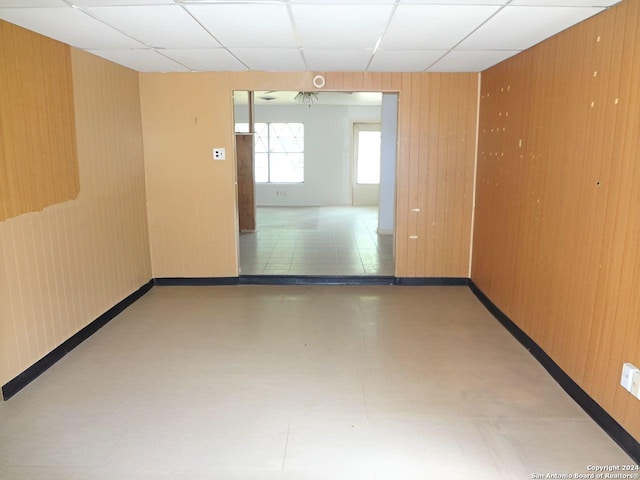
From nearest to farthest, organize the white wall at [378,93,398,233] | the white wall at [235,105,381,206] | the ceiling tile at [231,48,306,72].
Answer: the ceiling tile at [231,48,306,72] → the white wall at [378,93,398,233] → the white wall at [235,105,381,206]

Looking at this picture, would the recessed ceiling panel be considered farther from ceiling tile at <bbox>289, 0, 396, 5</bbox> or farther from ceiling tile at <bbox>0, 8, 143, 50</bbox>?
ceiling tile at <bbox>0, 8, 143, 50</bbox>

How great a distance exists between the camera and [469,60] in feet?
13.4

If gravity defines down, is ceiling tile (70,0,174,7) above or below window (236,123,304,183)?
above

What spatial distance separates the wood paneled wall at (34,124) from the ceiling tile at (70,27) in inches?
3.6

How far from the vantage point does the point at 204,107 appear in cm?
487

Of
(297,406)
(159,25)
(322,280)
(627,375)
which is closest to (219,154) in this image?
(322,280)

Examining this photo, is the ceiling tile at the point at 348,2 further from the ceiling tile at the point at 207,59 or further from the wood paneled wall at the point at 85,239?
the wood paneled wall at the point at 85,239

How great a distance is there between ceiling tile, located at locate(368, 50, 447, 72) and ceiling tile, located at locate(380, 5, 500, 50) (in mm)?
154

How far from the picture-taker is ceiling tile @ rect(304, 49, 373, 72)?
3.79 meters

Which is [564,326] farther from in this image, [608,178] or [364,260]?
[364,260]

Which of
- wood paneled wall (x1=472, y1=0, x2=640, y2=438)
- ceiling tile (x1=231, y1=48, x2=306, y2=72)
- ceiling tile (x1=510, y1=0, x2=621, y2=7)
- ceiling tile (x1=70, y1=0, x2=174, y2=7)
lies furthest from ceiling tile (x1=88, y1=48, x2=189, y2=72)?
wood paneled wall (x1=472, y1=0, x2=640, y2=438)

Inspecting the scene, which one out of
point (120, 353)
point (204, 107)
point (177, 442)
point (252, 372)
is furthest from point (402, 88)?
point (177, 442)

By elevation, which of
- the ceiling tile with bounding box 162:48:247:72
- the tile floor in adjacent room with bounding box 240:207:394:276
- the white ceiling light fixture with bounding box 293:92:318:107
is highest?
the white ceiling light fixture with bounding box 293:92:318:107

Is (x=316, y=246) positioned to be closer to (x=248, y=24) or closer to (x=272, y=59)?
(x=272, y=59)
